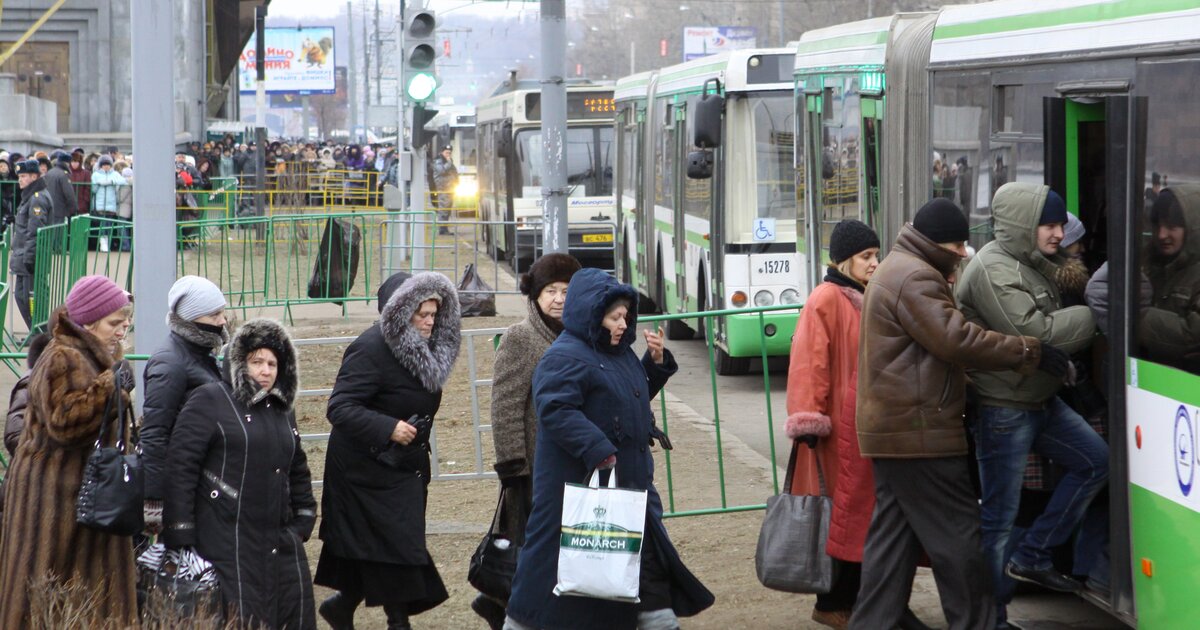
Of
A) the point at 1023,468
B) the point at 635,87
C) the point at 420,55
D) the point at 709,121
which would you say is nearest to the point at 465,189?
the point at 635,87

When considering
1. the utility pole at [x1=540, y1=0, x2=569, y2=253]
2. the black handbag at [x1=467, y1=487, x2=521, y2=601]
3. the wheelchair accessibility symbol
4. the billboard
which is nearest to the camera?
the black handbag at [x1=467, y1=487, x2=521, y2=601]

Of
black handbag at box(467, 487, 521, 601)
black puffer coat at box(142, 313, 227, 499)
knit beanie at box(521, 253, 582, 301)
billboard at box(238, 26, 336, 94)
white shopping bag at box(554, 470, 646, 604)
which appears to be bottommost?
black handbag at box(467, 487, 521, 601)

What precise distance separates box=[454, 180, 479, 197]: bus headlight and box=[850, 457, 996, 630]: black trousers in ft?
112

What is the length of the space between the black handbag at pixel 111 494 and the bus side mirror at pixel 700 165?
8866 millimetres

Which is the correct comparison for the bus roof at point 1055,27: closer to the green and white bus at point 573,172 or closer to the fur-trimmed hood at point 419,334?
the fur-trimmed hood at point 419,334

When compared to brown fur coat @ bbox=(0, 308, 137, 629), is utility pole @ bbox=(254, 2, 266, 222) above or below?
above

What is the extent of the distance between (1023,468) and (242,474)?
9.23 ft

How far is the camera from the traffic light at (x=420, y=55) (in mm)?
13141

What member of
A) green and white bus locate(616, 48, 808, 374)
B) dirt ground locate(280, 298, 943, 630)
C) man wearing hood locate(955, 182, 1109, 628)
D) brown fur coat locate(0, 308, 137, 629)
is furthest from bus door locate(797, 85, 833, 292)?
brown fur coat locate(0, 308, 137, 629)

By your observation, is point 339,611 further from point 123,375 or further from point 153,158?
point 153,158

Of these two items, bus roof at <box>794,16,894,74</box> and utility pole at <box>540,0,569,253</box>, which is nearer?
bus roof at <box>794,16,894,74</box>

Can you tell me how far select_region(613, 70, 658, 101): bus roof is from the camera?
18281 millimetres

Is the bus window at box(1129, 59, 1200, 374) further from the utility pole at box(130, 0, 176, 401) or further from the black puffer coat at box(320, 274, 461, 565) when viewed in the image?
the utility pole at box(130, 0, 176, 401)

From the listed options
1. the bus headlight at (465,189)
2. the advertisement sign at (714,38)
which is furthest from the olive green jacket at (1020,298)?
the advertisement sign at (714,38)
